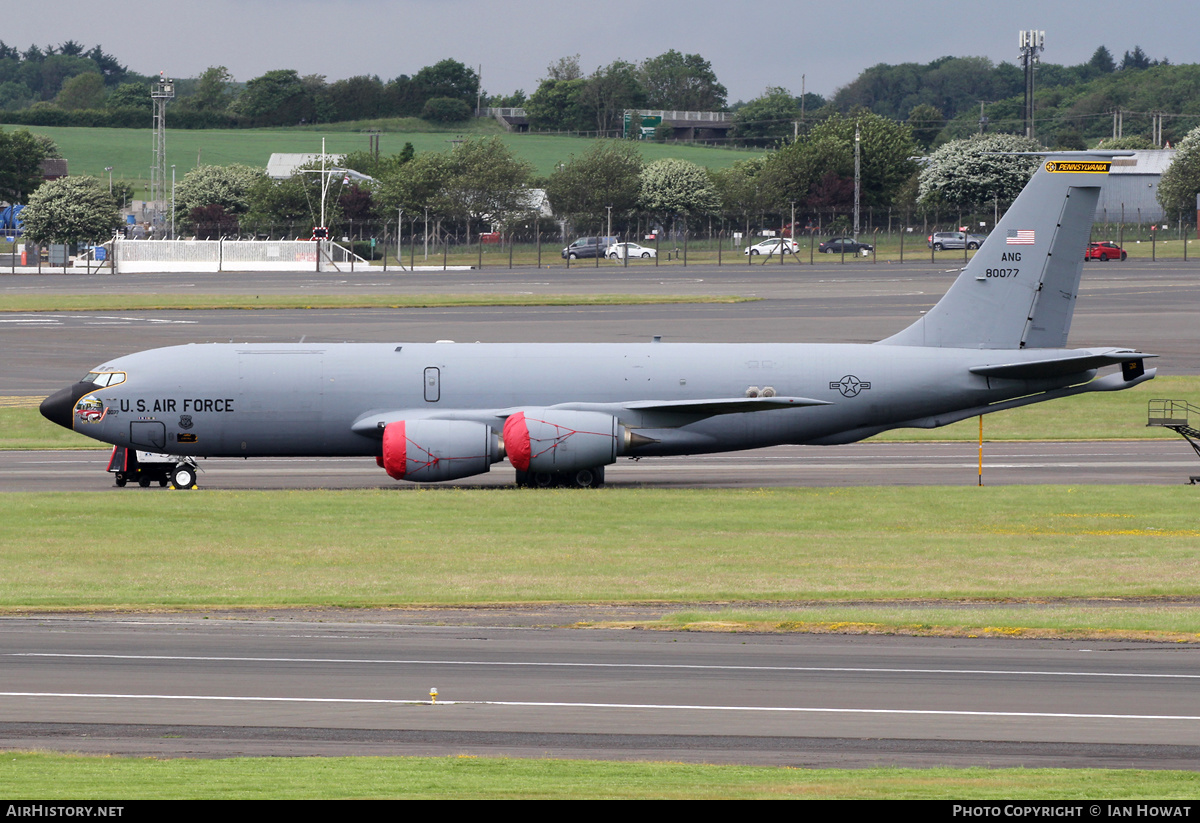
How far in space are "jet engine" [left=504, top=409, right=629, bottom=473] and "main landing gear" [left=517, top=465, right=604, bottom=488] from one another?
3.55 ft

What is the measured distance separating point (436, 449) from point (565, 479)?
448cm

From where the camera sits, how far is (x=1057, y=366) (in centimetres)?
4331

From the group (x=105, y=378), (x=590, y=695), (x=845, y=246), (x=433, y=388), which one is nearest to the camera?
(x=590, y=695)

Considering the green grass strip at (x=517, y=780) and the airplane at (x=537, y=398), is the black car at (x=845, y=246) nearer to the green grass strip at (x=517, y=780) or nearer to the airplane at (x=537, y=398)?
the airplane at (x=537, y=398)

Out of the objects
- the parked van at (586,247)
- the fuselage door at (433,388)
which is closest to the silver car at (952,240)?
the parked van at (586,247)

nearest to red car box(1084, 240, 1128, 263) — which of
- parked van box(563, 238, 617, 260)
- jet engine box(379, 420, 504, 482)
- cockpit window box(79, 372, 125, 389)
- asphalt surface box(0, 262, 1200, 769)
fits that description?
parked van box(563, 238, 617, 260)

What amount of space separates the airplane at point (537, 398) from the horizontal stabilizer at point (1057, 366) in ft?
0.23

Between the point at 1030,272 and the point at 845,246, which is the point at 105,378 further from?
the point at 845,246

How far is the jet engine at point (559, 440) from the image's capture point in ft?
140

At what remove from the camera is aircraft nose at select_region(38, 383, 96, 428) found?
44.1 metres

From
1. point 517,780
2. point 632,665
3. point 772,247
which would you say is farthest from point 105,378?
point 772,247

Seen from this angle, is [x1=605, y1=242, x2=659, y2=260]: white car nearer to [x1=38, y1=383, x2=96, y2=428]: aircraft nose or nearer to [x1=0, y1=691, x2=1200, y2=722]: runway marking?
[x1=38, y1=383, x2=96, y2=428]: aircraft nose

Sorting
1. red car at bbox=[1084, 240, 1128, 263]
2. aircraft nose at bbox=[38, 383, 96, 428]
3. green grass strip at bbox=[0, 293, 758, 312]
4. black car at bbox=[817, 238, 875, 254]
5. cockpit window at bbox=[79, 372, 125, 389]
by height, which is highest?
black car at bbox=[817, 238, 875, 254]
